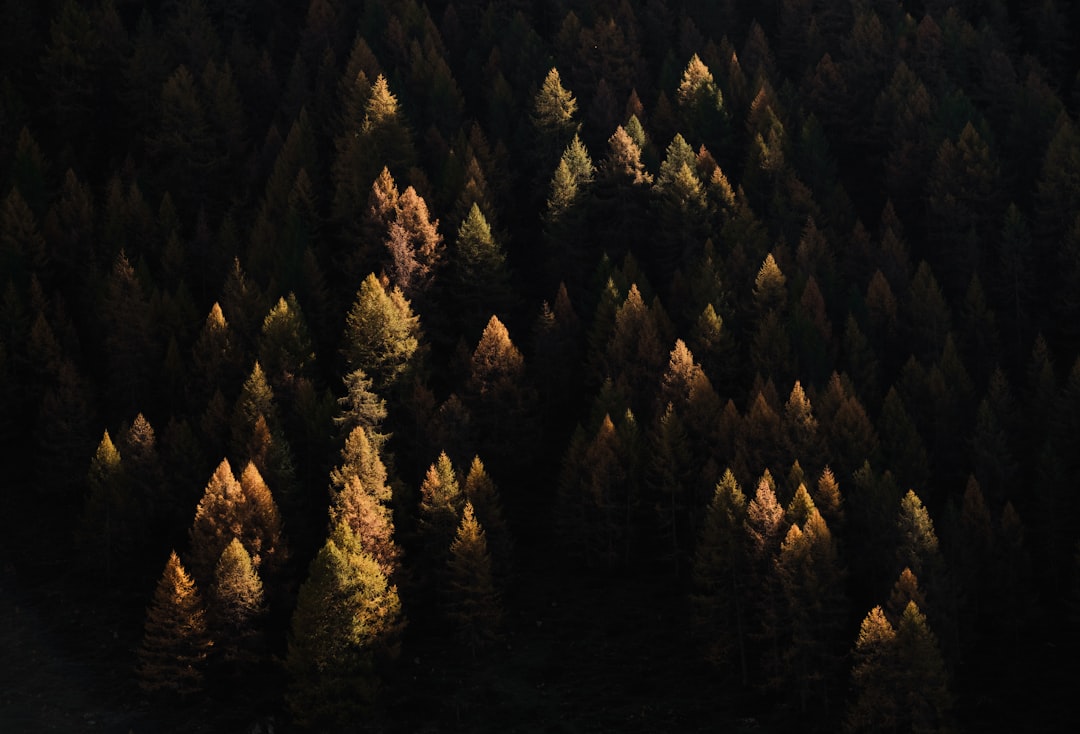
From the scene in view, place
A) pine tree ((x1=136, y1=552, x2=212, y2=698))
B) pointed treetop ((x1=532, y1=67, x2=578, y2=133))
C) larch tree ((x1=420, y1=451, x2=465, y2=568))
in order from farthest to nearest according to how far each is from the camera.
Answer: pointed treetop ((x1=532, y1=67, x2=578, y2=133)) < larch tree ((x1=420, y1=451, x2=465, y2=568)) < pine tree ((x1=136, y1=552, x2=212, y2=698))

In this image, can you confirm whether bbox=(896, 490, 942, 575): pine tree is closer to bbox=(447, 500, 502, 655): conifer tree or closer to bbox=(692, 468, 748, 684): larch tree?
bbox=(692, 468, 748, 684): larch tree

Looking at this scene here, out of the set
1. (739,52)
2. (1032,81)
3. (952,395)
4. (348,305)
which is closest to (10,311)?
(348,305)

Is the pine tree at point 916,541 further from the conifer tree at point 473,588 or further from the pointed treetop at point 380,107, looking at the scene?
the pointed treetop at point 380,107

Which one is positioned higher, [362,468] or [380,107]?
[380,107]

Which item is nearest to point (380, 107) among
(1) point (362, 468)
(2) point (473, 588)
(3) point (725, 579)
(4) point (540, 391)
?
(4) point (540, 391)

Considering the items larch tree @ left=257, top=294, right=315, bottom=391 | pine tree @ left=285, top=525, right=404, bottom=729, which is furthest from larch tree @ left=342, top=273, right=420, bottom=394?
pine tree @ left=285, top=525, right=404, bottom=729

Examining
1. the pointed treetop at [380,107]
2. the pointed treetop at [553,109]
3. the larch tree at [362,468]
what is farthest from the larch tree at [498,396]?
the pointed treetop at [553,109]

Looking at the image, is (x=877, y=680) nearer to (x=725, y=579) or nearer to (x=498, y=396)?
(x=725, y=579)
